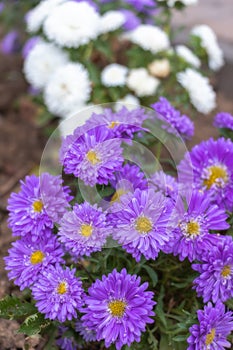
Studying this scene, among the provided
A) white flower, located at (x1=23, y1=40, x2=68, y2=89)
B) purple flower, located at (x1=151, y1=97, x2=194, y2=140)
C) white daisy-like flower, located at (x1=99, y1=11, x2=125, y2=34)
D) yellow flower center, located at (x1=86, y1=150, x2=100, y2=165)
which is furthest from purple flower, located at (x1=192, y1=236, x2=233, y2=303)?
white flower, located at (x1=23, y1=40, x2=68, y2=89)

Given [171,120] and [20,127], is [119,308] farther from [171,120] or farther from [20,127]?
[20,127]

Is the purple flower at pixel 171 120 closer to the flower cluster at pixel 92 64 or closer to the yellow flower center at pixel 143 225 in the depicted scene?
the yellow flower center at pixel 143 225

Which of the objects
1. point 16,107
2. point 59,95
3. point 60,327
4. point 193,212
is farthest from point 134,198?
point 16,107

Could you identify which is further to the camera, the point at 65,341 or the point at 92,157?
the point at 65,341

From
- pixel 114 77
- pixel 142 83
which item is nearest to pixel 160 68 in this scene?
pixel 142 83

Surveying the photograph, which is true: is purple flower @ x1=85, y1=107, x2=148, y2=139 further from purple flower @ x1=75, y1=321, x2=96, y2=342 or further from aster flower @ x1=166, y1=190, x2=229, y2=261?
purple flower @ x1=75, y1=321, x2=96, y2=342
